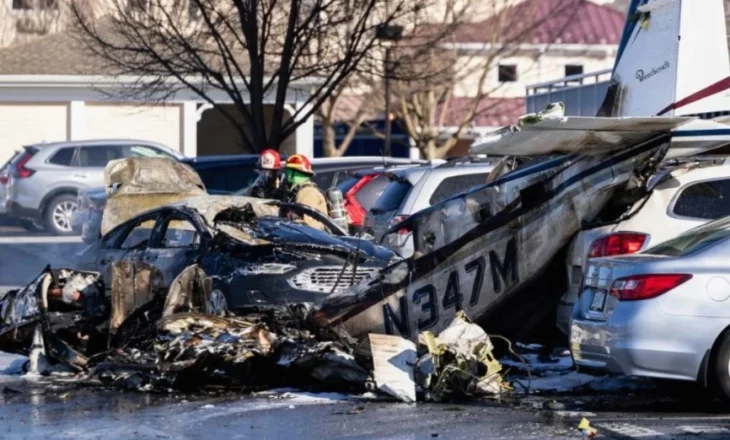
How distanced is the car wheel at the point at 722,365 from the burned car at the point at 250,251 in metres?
3.78

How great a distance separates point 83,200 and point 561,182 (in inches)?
462

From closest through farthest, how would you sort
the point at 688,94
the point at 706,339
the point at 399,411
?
the point at 706,339
the point at 399,411
the point at 688,94

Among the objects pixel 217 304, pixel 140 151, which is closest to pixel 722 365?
pixel 217 304

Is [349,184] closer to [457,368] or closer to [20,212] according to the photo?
[457,368]

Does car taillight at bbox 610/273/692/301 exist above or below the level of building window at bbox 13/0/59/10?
below

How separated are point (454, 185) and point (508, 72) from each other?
3188 centimetres

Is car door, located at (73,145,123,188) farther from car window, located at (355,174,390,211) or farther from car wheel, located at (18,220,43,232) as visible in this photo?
car window, located at (355,174,390,211)

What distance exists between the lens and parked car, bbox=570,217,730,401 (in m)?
8.76

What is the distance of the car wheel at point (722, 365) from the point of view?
874cm

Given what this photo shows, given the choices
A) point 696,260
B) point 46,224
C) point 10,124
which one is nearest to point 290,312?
point 696,260

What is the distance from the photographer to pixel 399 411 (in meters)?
9.34

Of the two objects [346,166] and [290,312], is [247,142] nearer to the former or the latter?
[346,166]

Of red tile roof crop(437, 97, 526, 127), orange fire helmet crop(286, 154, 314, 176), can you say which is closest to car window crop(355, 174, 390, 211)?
orange fire helmet crop(286, 154, 314, 176)

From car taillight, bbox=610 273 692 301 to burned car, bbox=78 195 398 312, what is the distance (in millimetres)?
3273
